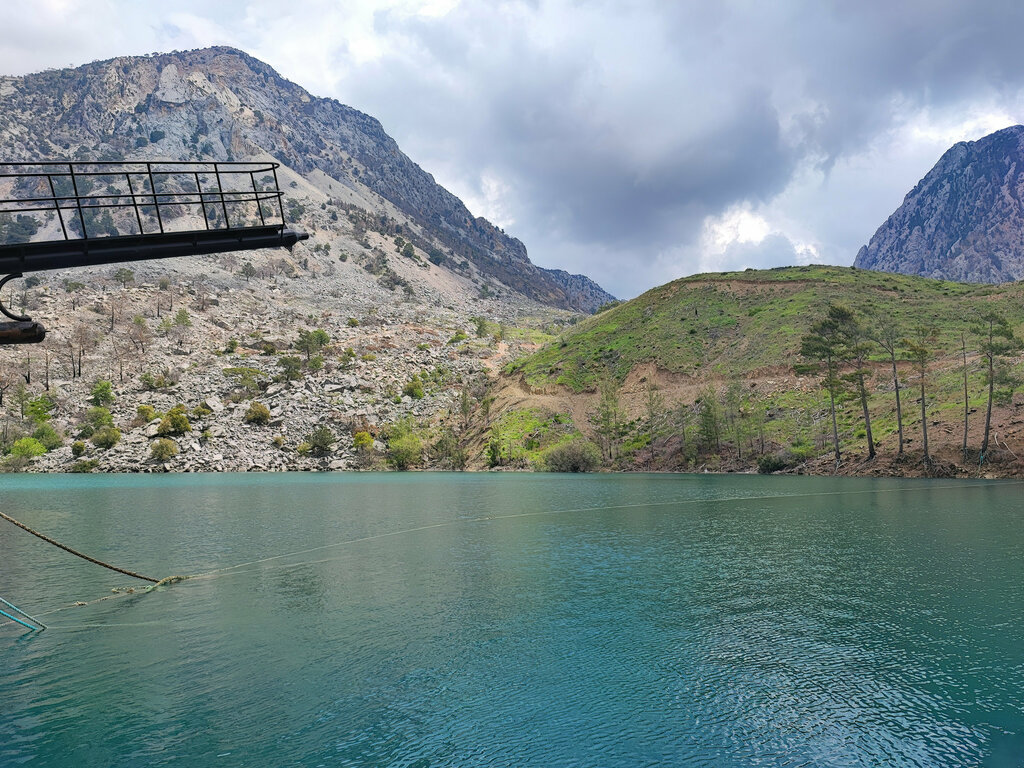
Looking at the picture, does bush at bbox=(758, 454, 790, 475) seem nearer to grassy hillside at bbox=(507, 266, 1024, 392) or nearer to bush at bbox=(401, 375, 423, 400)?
grassy hillside at bbox=(507, 266, 1024, 392)

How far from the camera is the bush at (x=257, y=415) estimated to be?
145750mm

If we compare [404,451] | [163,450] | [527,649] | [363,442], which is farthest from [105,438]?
[527,649]

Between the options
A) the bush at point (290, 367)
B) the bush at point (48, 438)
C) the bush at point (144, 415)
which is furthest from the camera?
the bush at point (290, 367)

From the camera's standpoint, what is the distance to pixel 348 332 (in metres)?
200

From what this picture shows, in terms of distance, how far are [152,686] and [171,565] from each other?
1666 cm

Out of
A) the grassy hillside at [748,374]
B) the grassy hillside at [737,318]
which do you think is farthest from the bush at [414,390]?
the grassy hillside at [737,318]

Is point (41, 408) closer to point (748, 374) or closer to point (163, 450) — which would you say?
point (163, 450)

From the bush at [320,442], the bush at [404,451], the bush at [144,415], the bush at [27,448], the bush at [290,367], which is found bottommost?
the bush at [404,451]

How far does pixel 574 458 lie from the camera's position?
118m

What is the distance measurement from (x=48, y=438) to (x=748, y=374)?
475 feet

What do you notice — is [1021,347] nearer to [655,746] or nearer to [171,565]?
[655,746]

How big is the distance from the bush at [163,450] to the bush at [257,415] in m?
19.5

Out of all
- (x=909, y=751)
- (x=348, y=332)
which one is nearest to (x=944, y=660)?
(x=909, y=751)

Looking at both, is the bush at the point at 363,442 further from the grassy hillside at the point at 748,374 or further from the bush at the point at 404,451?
the grassy hillside at the point at 748,374
